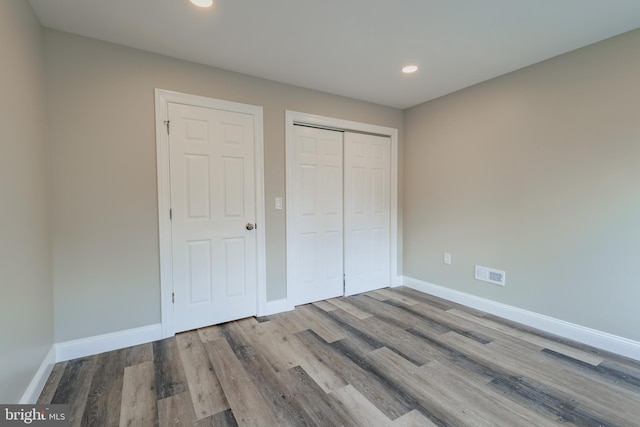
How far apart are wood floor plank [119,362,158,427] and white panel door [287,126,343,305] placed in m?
1.50

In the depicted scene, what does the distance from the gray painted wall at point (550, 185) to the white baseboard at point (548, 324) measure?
6 cm

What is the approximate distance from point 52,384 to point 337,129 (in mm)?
3321

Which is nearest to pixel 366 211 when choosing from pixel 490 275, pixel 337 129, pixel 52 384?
pixel 337 129

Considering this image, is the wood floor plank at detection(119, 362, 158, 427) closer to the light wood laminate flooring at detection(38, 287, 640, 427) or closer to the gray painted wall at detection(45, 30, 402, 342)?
the light wood laminate flooring at detection(38, 287, 640, 427)

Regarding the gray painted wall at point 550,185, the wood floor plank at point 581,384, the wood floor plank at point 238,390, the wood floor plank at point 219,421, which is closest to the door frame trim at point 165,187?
the wood floor plank at point 238,390

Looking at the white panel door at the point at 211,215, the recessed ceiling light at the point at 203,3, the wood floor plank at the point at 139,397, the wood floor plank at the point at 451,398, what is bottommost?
the wood floor plank at the point at 451,398

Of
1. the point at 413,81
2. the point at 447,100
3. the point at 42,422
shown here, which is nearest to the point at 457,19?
the point at 413,81

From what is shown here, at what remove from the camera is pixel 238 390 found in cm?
184

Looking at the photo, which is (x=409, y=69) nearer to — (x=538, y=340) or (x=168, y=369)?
→ (x=538, y=340)

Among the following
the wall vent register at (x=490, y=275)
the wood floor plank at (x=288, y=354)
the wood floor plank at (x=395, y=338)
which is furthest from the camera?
the wall vent register at (x=490, y=275)

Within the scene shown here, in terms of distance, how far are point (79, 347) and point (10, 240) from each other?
119 centimetres

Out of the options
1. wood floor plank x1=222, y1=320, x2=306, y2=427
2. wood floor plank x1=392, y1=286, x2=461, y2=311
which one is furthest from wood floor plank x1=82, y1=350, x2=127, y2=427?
wood floor plank x1=392, y1=286, x2=461, y2=311

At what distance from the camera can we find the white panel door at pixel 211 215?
8.34 ft

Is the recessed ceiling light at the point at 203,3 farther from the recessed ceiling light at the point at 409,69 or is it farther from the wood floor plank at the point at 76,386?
the wood floor plank at the point at 76,386
